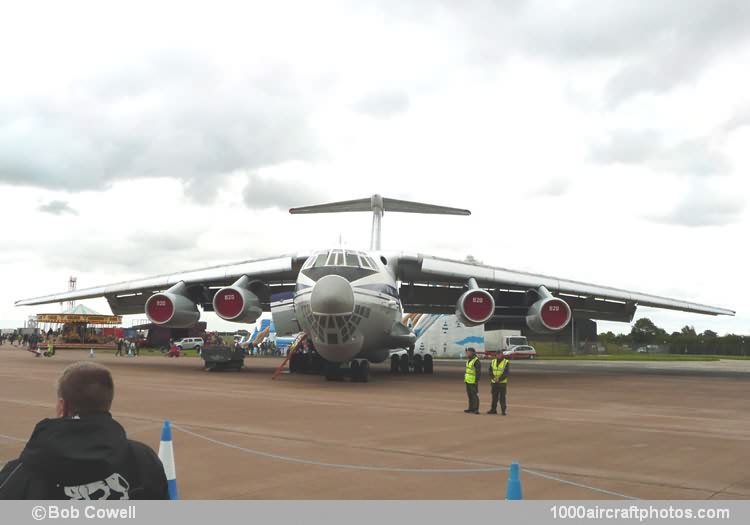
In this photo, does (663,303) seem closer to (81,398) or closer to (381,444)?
(381,444)

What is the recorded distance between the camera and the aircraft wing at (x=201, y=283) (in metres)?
22.3

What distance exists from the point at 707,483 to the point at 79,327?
50377 mm

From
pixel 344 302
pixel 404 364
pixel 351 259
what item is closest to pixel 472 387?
pixel 344 302

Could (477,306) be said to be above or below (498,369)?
above

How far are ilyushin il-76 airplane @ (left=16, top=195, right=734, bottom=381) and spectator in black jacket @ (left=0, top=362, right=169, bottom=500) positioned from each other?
13.6m

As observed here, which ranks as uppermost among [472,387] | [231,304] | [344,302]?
[231,304]

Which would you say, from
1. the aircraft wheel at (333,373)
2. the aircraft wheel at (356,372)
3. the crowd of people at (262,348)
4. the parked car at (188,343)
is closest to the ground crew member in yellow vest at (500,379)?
the aircraft wheel at (356,372)

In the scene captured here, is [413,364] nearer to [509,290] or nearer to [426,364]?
[426,364]

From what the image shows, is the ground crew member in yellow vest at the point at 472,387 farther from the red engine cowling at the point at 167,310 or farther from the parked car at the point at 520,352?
the parked car at the point at 520,352

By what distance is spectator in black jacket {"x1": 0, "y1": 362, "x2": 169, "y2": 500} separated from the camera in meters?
2.26

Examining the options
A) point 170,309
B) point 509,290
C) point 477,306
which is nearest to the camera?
point 477,306

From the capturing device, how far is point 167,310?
2183 cm

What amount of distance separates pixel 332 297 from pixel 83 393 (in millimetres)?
13603
